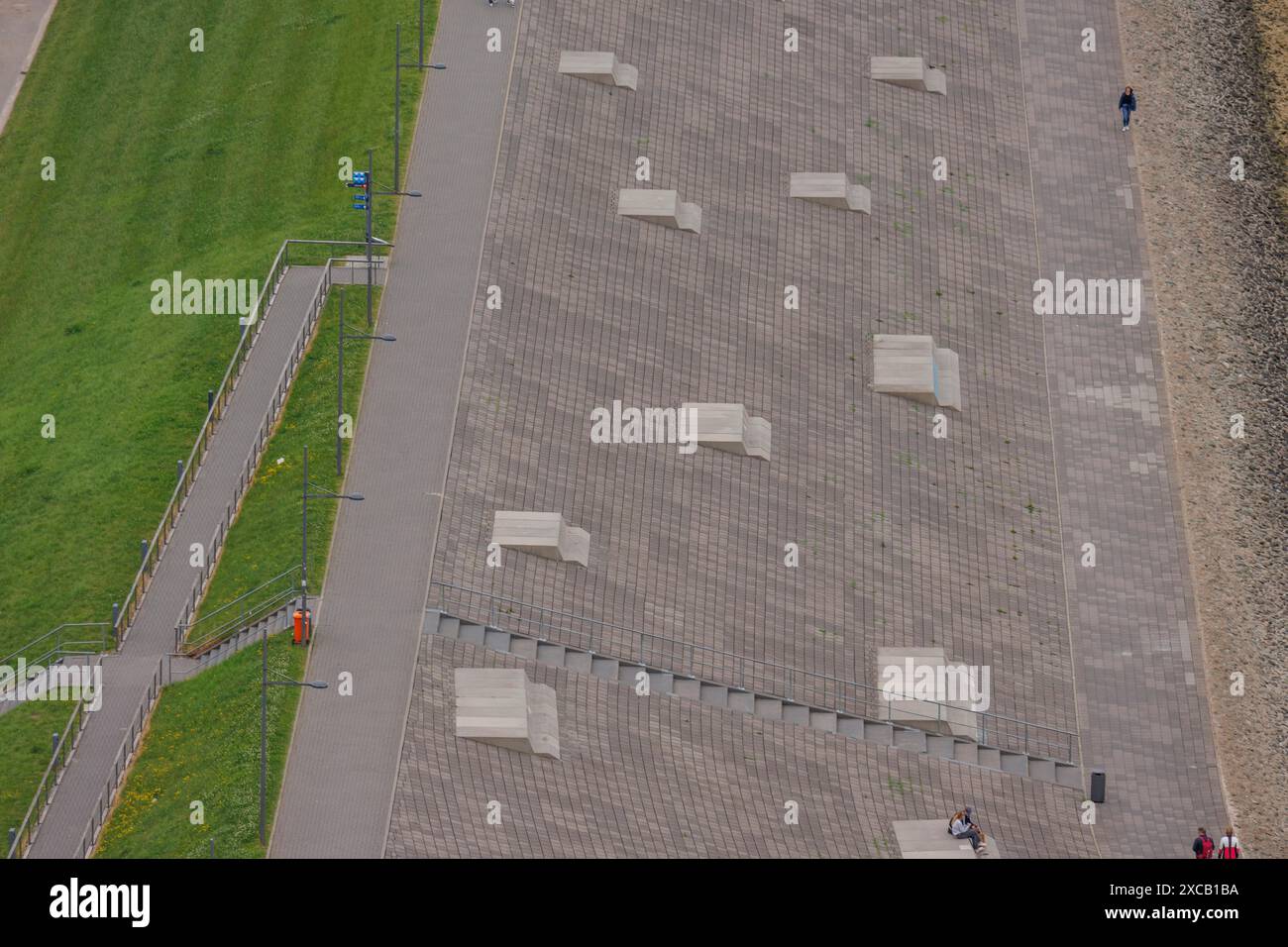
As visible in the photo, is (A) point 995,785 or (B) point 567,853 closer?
(B) point 567,853

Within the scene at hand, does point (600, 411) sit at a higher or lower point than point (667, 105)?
lower

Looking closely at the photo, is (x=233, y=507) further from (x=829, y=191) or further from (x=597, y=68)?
(x=829, y=191)

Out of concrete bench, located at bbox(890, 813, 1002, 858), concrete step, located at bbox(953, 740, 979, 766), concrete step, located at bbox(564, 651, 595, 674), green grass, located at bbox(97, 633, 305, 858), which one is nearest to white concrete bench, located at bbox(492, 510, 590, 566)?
concrete step, located at bbox(564, 651, 595, 674)

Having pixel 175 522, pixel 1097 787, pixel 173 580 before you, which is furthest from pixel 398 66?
pixel 1097 787

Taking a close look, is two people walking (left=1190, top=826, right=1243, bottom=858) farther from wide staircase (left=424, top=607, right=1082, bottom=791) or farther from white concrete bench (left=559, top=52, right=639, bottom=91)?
white concrete bench (left=559, top=52, right=639, bottom=91)

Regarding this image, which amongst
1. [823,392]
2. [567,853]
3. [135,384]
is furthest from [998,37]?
[567,853]

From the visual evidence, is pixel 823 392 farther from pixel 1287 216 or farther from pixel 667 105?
pixel 1287 216

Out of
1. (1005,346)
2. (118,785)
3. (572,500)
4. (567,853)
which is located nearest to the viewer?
(567,853)
